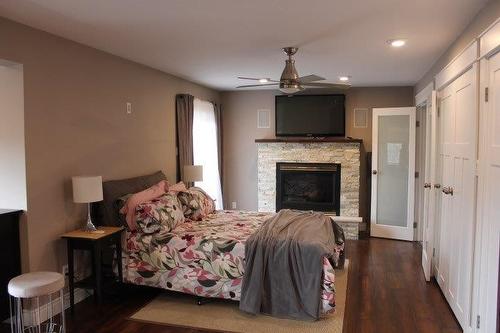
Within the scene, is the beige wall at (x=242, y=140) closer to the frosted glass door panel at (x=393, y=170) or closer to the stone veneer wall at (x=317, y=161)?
the stone veneer wall at (x=317, y=161)

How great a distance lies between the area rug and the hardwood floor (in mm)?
90

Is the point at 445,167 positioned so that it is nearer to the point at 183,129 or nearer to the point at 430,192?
the point at 430,192

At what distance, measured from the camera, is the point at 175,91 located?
542 cm

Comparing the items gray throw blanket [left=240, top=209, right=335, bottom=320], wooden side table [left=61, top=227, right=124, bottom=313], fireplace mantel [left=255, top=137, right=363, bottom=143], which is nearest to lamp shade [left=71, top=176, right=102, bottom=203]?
wooden side table [left=61, top=227, right=124, bottom=313]

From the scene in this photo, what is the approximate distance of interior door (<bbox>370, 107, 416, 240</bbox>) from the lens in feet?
19.0

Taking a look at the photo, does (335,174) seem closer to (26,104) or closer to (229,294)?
(229,294)

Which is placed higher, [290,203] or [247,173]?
[247,173]

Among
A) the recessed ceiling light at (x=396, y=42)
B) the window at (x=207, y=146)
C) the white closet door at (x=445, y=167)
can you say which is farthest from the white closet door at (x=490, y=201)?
the window at (x=207, y=146)

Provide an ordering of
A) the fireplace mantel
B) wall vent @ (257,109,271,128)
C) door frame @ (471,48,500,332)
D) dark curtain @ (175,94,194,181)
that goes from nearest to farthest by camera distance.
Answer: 1. door frame @ (471,48,500,332)
2. dark curtain @ (175,94,194,181)
3. the fireplace mantel
4. wall vent @ (257,109,271,128)

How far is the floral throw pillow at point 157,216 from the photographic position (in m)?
3.65

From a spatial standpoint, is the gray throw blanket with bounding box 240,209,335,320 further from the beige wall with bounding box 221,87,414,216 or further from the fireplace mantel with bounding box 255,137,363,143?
the beige wall with bounding box 221,87,414,216

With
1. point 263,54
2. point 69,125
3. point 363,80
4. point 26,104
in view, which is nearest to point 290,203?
point 363,80

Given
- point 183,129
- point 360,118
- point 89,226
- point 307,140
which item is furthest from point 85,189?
point 360,118

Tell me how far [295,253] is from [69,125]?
239cm
